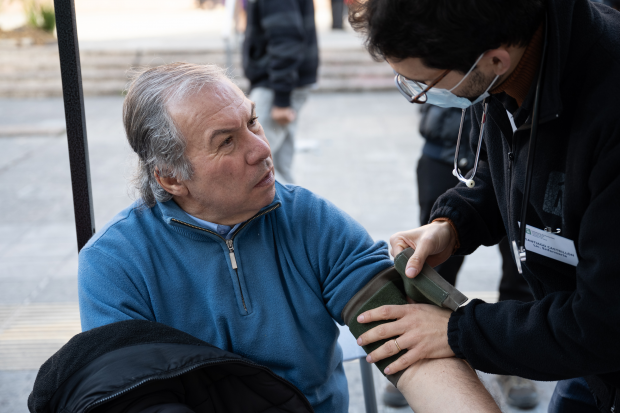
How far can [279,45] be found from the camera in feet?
13.6

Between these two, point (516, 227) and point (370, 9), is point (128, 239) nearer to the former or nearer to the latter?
point (370, 9)

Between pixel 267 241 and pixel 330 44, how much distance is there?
34.1ft

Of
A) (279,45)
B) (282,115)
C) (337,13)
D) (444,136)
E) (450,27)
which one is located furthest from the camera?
(337,13)

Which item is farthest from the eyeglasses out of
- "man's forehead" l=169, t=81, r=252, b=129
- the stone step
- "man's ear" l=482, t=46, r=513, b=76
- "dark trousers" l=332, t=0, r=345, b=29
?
"dark trousers" l=332, t=0, r=345, b=29

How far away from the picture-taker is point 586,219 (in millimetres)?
1136

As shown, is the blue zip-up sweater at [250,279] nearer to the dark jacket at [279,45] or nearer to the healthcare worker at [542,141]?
the healthcare worker at [542,141]

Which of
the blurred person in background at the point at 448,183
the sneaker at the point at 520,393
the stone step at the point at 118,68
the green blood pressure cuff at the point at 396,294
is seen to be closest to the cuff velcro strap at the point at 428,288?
the green blood pressure cuff at the point at 396,294

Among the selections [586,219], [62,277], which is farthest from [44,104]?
[586,219]

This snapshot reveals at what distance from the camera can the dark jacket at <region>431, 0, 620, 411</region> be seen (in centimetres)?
111

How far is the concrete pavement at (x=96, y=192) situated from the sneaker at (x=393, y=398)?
0.04 metres

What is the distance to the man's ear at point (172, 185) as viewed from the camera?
1.71m

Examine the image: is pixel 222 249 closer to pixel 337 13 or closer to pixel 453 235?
pixel 453 235

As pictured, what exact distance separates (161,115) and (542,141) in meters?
1.00

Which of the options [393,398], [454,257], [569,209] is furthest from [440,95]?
[393,398]
